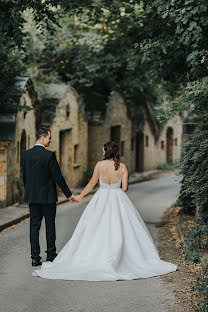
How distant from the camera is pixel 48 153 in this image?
25.3 ft

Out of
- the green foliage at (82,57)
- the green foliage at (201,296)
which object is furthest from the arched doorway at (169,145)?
the green foliage at (201,296)

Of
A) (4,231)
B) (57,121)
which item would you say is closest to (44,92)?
(57,121)

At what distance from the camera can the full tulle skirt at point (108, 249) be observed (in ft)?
23.3

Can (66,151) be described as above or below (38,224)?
above

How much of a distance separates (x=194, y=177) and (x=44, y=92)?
12109 millimetres

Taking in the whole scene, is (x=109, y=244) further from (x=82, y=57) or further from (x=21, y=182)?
(x=82, y=57)

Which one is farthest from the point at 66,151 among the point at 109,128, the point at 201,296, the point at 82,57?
the point at 201,296

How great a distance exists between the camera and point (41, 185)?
7699 mm

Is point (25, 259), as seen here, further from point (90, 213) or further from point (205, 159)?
point (205, 159)

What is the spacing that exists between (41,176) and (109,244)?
1440 mm

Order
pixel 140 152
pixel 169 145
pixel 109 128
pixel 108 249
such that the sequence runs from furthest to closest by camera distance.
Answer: pixel 169 145 < pixel 140 152 < pixel 109 128 < pixel 108 249

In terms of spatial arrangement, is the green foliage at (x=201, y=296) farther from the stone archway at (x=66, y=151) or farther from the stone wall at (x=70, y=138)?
the stone archway at (x=66, y=151)

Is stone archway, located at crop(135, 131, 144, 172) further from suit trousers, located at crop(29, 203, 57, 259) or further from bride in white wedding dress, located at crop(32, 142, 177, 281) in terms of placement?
suit trousers, located at crop(29, 203, 57, 259)

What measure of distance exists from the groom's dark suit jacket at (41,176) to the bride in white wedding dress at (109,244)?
1.97 feet
